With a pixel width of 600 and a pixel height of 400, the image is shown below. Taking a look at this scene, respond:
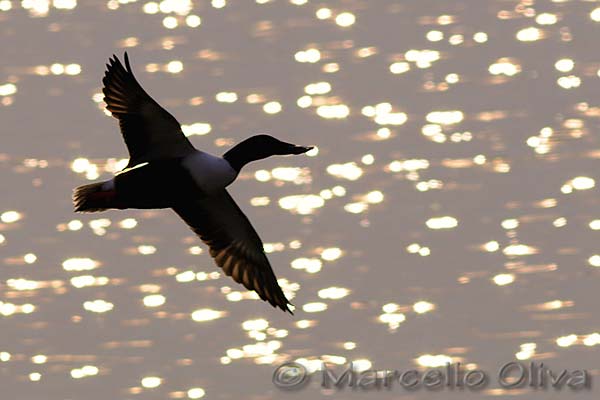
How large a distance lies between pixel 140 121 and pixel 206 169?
66 centimetres

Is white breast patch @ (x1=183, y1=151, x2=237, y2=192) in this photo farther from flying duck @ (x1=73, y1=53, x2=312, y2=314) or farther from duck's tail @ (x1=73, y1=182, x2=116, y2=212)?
duck's tail @ (x1=73, y1=182, x2=116, y2=212)

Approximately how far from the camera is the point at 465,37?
35.1m

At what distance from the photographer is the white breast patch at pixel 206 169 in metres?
14.7

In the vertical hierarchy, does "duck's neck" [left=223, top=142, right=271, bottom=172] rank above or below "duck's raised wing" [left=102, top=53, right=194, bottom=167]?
below

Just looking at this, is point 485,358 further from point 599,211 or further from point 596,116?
point 596,116

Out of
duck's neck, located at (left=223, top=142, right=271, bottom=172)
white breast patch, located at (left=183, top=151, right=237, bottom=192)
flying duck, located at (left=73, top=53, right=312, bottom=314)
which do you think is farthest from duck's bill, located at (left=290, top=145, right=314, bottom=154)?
white breast patch, located at (left=183, top=151, right=237, bottom=192)

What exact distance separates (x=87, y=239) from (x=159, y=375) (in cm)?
445

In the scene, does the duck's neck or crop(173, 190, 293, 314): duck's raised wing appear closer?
the duck's neck

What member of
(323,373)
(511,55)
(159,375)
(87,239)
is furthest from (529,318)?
(511,55)

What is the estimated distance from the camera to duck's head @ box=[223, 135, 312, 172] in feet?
48.8

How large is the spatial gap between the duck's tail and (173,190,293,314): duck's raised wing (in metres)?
1.27

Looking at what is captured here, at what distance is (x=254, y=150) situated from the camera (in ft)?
48.9

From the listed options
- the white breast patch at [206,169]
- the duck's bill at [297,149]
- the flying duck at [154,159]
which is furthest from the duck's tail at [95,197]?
the duck's bill at [297,149]
